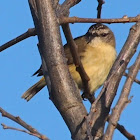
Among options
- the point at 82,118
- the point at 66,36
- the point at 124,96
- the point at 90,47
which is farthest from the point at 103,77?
the point at 124,96

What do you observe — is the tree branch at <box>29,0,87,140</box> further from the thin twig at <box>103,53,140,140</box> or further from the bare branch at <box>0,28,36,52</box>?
the thin twig at <box>103,53,140,140</box>

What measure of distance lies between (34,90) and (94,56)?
1.25 m

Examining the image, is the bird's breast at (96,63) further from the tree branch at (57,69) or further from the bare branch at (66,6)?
the tree branch at (57,69)

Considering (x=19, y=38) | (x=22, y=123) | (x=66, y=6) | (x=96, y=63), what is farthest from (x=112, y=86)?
(x=96, y=63)

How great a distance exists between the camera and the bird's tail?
7387 millimetres

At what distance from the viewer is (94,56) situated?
719cm

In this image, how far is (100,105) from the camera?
2.75 metres

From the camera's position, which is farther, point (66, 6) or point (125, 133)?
point (66, 6)

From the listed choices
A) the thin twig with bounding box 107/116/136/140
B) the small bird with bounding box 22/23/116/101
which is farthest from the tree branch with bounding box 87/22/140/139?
the small bird with bounding box 22/23/116/101

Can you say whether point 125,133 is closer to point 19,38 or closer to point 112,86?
point 112,86

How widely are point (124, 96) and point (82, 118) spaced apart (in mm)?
694

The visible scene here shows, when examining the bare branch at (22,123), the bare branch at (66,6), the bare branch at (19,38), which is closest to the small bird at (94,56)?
the bare branch at (66,6)

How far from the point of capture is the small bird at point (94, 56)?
22.5 feet

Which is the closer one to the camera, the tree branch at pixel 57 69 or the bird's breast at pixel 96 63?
the tree branch at pixel 57 69
